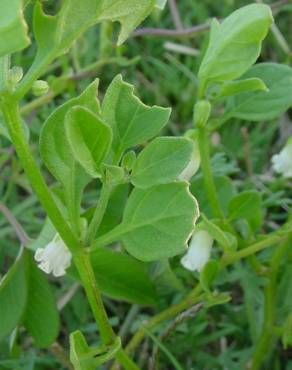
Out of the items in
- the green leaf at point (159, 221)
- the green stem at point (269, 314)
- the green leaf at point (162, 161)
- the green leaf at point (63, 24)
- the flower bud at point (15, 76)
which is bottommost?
the green stem at point (269, 314)

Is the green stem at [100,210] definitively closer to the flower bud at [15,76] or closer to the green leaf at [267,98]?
the flower bud at [15,76]

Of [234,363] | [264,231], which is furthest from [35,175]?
[264,231]

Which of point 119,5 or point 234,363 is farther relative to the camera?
point 234,363

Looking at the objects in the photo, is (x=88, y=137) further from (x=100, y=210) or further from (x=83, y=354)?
(x=83, y=354)

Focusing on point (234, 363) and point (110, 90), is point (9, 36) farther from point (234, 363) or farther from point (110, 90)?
point (234, 363)

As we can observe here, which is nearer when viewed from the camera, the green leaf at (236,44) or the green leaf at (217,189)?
the green leaf at (236,44)

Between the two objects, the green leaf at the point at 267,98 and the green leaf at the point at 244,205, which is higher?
the green leaf at the point at 267,98

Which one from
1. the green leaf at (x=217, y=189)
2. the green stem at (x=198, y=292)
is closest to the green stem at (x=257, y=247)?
the green stem at (x=198, y=292)

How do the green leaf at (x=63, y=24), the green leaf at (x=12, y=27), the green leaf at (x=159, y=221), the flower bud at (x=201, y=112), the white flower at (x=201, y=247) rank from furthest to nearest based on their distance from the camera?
the white flower at (x=201, y=247) → the flower bud at (x=201, y=112) → the green leaf at (x=159, y=221) → the green leaf at (x=63, y=24) → the green leaf at (x=12, y=27)
